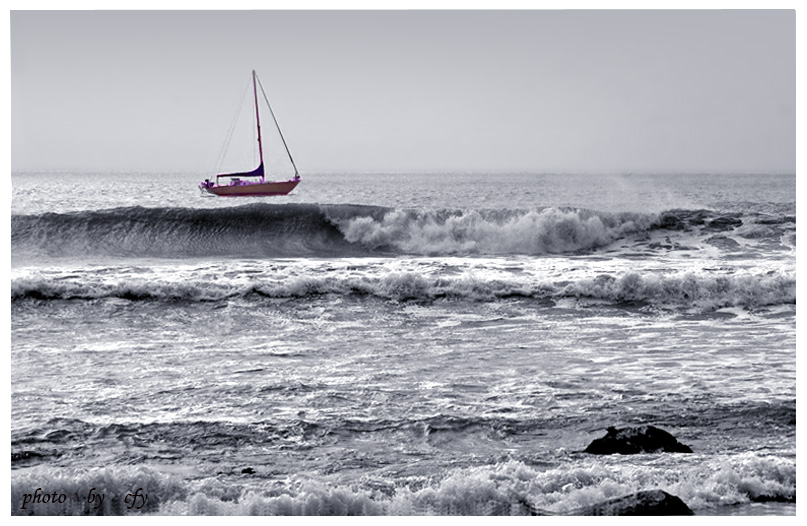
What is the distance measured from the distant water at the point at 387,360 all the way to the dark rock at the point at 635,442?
2.4 inches

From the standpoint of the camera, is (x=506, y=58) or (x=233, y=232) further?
(x=233, y=232)

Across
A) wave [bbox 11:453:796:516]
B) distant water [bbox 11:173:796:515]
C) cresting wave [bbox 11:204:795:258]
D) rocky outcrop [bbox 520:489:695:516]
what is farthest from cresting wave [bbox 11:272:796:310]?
rocky outcrop [bbox 520:489:695:516]

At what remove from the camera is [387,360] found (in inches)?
172

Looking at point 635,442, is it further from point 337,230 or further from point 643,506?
point 337,230

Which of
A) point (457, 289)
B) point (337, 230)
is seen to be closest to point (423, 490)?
point (457, 289)

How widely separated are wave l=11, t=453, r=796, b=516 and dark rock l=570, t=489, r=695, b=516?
0.03 meters

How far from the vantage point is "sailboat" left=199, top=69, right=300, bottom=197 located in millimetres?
6041

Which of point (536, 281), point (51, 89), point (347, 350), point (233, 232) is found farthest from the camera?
point (233, 232)

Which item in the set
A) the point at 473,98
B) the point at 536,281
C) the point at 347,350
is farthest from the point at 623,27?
the point at 347,350

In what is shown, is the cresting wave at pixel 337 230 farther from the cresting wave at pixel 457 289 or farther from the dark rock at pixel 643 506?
the dark rock at pixel 643 506

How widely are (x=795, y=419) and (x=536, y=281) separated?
338 centimetres

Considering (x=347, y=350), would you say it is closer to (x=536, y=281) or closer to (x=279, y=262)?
(x=536, y=281)
